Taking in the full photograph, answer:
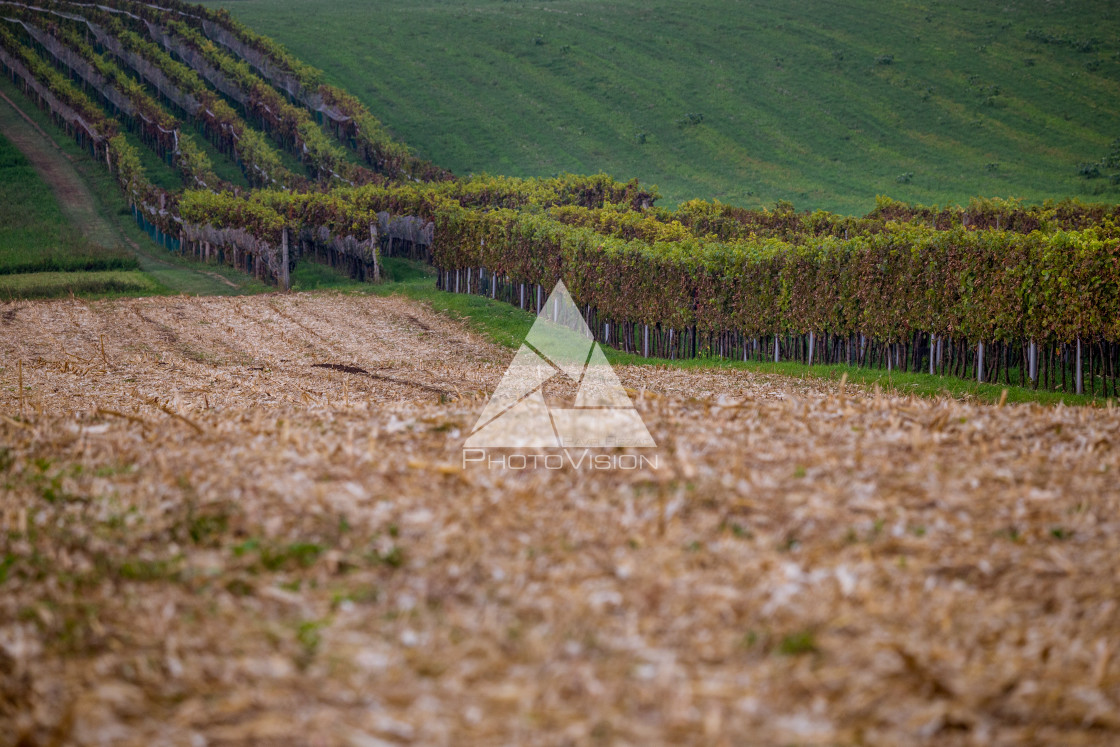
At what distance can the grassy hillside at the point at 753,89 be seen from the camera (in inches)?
3014

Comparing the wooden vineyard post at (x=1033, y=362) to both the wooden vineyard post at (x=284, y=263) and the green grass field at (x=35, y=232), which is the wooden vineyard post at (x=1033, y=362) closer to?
the wooden vineyard post at (x=284, y=263)

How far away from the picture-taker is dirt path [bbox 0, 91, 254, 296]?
149 ft

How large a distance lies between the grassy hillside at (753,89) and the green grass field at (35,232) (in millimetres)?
31394

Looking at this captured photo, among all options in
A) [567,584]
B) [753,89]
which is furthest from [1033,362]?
[753,89]

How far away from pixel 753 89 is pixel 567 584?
9214 centimetres

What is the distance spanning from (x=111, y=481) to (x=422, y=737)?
17.6 ft

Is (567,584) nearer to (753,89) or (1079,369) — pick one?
(1079,369)

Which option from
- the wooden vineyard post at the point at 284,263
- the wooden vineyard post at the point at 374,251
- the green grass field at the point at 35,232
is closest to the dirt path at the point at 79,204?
the green grass field at the point at 35,232

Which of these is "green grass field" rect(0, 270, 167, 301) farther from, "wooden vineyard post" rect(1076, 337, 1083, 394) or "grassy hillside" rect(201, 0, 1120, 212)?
"grassy hillside" rect(201, 0, 1120, 212)

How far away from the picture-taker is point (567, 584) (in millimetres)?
7258

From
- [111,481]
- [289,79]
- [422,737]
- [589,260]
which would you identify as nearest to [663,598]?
[422,737]

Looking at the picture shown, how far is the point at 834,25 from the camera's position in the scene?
103875 mm

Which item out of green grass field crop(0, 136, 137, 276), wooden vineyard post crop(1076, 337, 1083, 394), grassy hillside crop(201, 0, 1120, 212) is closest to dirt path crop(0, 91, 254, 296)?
green grass field crop(0, 136, 137, 276)

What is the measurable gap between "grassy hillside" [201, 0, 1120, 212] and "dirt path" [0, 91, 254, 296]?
2825 cm
